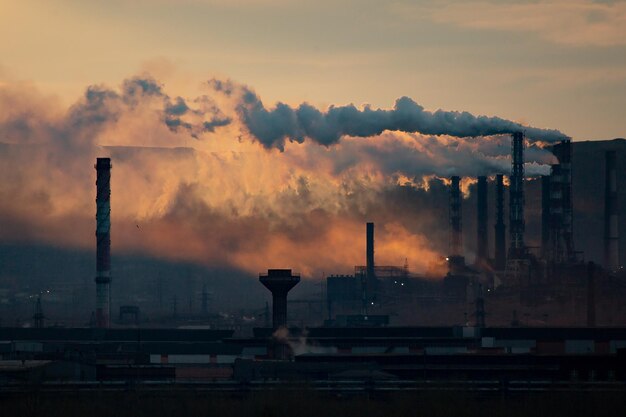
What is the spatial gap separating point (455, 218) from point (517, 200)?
1498 cm

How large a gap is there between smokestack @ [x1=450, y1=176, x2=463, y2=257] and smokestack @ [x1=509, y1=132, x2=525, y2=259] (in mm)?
10388

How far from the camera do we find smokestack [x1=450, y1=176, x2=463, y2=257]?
153250mm

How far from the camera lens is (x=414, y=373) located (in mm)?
61719

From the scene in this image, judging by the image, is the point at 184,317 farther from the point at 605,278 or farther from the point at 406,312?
the point at 605,278

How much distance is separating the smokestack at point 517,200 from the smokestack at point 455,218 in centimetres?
1039

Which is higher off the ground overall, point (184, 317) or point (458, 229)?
point (458, 229)

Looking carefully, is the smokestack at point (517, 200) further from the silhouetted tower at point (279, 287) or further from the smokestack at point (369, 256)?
the silhouetted tower at point (279, 287)

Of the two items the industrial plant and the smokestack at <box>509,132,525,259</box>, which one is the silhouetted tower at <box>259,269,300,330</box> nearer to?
the industrial plant

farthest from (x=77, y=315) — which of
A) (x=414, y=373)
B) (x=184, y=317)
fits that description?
(x=414, y=373)

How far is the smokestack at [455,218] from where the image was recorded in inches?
6033

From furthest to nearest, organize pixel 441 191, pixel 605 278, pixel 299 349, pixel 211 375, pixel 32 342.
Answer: pixel 441 191 → pixel 605 278 → pixel 32 342 → pixel 299 349 → pixel 211 375

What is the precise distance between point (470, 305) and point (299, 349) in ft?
210

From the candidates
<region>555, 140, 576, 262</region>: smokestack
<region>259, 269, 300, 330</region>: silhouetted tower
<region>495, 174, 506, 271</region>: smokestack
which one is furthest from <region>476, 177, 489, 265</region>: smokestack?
<region>259, 269, 300, 330</region>: silhouetted tower

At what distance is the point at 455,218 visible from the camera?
514 feet
